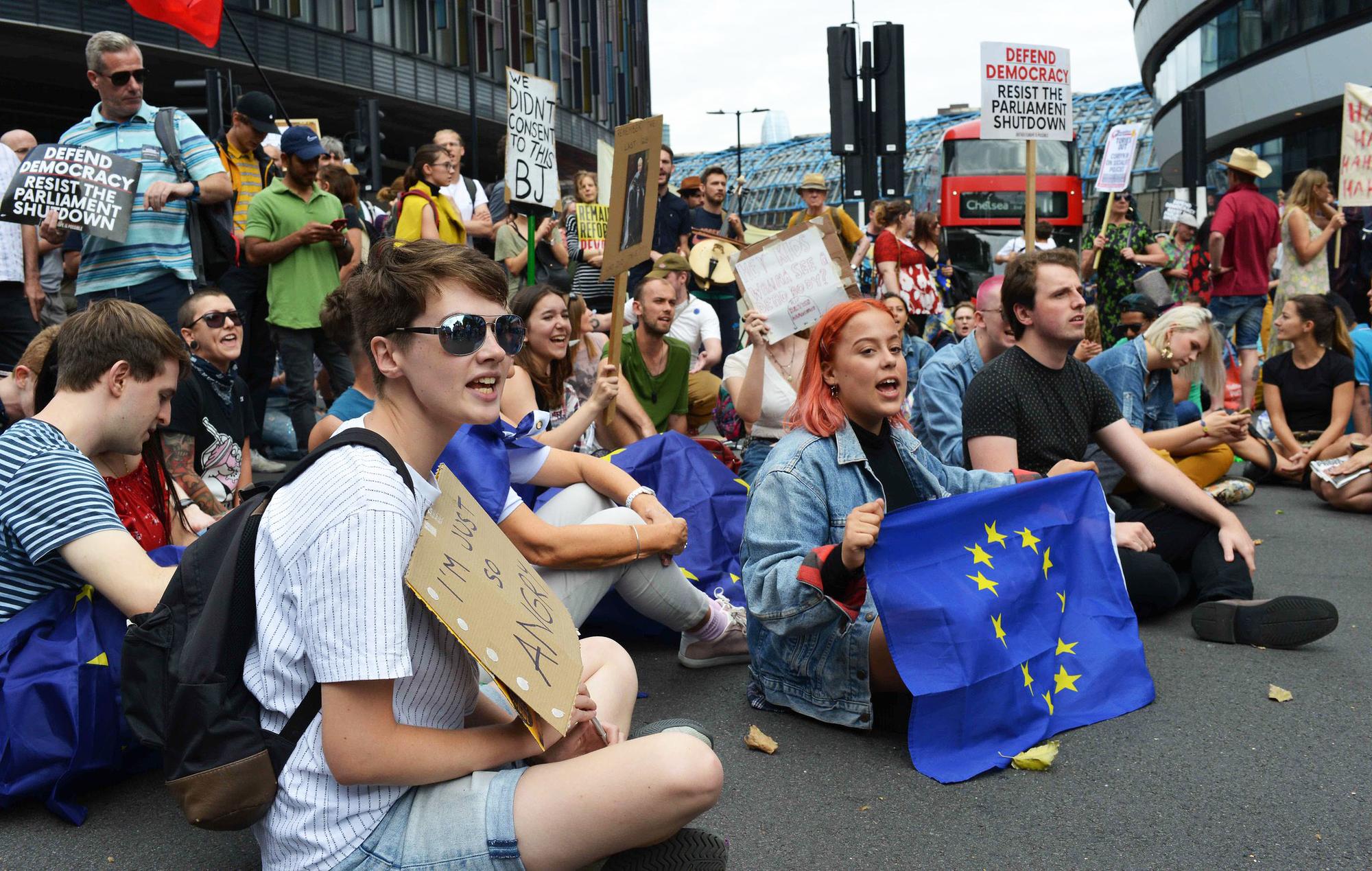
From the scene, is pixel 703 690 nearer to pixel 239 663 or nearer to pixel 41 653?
pixel 41 653

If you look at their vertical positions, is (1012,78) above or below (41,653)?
above

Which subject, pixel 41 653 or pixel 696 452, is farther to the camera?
pixel 696 452

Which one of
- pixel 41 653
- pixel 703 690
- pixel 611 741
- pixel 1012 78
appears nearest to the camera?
pixel 611 741

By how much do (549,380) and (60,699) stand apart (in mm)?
2697

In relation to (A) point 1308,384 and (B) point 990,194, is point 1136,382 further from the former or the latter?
(B) point 990,194

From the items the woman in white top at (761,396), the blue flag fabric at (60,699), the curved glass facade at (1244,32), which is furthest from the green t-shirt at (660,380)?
the curved glass facade at (1244,32)

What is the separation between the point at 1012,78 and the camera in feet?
28.8

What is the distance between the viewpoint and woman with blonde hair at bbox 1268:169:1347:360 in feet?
33.5

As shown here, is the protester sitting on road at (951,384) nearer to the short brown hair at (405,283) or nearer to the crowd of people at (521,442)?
the crowd of people at (521,442)

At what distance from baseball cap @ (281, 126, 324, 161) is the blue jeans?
1.27 metres

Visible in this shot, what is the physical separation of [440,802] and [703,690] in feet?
7.04

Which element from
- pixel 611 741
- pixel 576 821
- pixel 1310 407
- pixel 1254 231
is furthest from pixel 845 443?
pixel 1254 231

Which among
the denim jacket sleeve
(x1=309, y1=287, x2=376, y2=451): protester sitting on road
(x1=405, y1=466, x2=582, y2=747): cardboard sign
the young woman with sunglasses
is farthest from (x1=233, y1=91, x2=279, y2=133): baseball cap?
the young woman with sunglasses

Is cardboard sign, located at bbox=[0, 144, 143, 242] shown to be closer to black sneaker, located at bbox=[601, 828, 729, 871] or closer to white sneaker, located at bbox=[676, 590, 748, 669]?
white sneaker, located at bbox=[676, 590, 748, 669]
